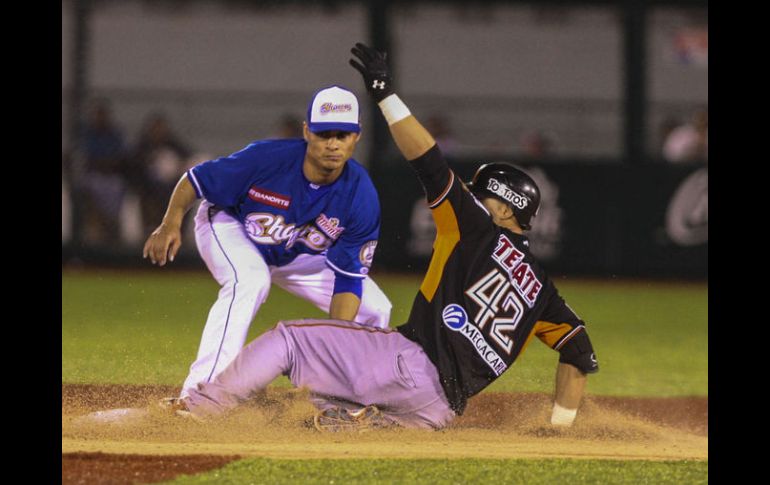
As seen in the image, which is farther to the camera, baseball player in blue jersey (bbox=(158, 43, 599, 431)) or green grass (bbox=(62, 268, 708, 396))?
green grass (bbox=(62, 268, 708, 396))

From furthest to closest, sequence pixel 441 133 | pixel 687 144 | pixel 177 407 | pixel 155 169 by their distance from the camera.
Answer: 1. pixel 687 144
2. pixel 441 133
3. pixel 155 169
4. pixel 177 407

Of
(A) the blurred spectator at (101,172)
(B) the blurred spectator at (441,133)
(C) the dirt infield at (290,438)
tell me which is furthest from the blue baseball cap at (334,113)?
(A) the blurred spectator at (101,172)

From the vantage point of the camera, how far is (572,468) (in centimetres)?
523

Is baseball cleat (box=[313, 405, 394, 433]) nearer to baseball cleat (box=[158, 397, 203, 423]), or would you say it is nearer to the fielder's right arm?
baseball cleat (box=[158, 397, 203, 423])

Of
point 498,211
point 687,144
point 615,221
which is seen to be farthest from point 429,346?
point 687,144

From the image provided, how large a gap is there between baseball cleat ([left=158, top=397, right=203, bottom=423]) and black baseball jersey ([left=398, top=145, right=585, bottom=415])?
1.13m

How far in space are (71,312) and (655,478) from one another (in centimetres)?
734

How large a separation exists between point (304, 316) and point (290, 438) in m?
5.79

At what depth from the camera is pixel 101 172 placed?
49.9 feet

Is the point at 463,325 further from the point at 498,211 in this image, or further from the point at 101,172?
the point at 101,172

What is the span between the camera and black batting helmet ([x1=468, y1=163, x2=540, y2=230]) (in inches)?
235

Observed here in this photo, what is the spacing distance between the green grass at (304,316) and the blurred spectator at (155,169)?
80cm

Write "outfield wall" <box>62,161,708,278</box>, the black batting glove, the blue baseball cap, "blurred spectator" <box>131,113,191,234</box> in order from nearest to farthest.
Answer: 1. the black batting glove
2. the blue baseball cap
3. "blurred spectator" <box>131,113,191,234</box>
4. "outfield wall" <box>62,161,708,278</box>

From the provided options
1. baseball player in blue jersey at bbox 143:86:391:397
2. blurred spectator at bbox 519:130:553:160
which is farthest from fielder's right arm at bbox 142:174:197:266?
blurred spectator at bbox 519:130:553:160
